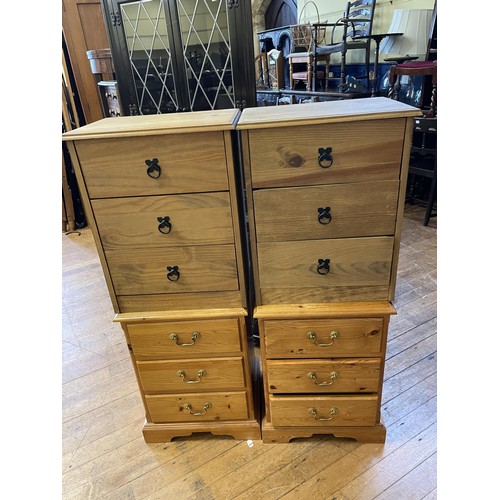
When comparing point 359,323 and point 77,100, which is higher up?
point 77,100

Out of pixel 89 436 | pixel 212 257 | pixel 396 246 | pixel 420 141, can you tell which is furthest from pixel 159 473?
pixel 420 141

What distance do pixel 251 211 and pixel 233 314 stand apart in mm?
342

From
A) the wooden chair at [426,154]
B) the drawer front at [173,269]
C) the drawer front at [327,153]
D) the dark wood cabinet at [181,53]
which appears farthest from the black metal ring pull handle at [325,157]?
the wooden chair at [426,154]

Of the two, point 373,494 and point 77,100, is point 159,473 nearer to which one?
point 373,494

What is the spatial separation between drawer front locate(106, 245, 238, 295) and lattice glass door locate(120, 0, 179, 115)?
144 centimetres

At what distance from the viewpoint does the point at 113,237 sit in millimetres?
1108

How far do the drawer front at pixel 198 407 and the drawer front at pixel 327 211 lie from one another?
64 cm

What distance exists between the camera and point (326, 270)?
1125 millimetres

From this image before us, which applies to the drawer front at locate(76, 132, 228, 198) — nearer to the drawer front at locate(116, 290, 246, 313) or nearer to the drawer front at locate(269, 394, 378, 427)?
the drawer front at locate(116, 290, 246, 313)

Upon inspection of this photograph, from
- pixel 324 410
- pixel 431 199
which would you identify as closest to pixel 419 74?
pixel 431 199

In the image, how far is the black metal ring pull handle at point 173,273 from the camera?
1.14 meters

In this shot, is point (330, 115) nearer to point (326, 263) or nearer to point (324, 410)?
point (326, 263)

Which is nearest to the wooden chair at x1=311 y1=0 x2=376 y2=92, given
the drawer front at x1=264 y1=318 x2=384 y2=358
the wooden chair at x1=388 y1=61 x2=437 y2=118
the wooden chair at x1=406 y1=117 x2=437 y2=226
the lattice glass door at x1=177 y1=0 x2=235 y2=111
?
the wooden chair at x1=388 y1=61 x2=437 y2=118

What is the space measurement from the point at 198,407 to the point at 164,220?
2.40 feet
